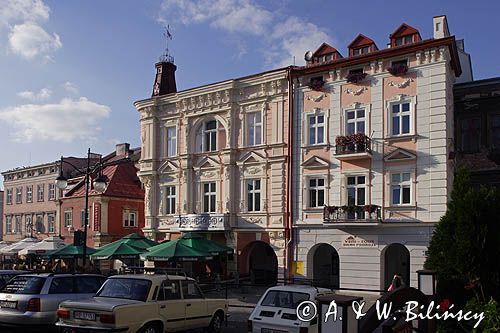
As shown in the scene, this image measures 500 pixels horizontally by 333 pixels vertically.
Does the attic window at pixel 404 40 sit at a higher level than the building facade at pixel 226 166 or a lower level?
higher

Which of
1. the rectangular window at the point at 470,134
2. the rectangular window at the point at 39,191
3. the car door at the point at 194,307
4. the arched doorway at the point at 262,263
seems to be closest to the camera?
the car door at the point at 194,307

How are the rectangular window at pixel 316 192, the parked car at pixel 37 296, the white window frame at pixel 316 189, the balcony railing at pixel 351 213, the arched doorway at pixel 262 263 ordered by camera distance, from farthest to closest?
the arched doorway at pixel 262 263 < the rectangular window at pixel 316 192 < the white window frame at pixel 316 189 < the balcony railing at pixel 351 213 < the parked car at pixel 37 296

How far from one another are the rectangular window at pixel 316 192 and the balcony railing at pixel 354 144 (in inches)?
82.4

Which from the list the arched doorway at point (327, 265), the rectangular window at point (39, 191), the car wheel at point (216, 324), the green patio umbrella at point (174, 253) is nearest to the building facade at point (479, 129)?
the arched doorway at point (327, 265)

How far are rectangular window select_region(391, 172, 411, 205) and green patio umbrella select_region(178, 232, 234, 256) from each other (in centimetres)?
875

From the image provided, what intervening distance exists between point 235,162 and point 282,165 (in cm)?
307

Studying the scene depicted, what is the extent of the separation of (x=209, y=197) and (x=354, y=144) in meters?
9.70

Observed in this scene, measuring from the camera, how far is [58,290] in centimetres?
1509

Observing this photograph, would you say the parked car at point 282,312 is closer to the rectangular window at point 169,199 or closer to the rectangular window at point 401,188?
the rectangular window at point 401,188

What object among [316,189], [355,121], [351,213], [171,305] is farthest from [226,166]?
[171,305]

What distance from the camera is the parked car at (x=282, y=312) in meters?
12.1

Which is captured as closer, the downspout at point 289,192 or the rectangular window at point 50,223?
the downspout at point 289,192

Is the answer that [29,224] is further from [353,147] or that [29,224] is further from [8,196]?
[353,147]

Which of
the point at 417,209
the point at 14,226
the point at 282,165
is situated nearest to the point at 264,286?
the point at 282,165
